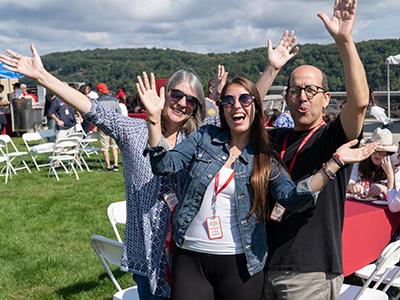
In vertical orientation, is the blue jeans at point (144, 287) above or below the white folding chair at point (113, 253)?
above

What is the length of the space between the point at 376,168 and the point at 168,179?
9.56ft

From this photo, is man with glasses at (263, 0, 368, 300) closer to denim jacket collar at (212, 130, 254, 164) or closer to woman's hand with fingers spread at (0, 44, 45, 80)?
denim jacket collar at (212, 130, 254, 164)

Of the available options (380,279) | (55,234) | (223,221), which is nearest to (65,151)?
(55,234)

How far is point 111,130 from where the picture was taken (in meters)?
2.53

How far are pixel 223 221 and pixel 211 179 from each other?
7.2 inches

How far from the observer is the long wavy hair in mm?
2330

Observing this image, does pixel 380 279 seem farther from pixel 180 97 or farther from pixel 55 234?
pixel 55 234

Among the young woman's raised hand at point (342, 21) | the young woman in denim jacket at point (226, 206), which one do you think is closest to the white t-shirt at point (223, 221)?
the young woman in denim jacket at point (226, 206)

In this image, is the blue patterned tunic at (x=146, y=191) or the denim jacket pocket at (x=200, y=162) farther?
the blue patterned tunic at (x=146, y=191)

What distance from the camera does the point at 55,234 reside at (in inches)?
273

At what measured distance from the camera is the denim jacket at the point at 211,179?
91.2 inches

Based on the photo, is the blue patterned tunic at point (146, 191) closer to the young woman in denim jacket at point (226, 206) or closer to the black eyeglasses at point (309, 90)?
the young woman in denim jacket at point (226, 206)

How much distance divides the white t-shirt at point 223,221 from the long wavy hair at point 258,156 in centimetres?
9

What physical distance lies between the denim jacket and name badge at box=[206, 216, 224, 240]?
7 centimetres
